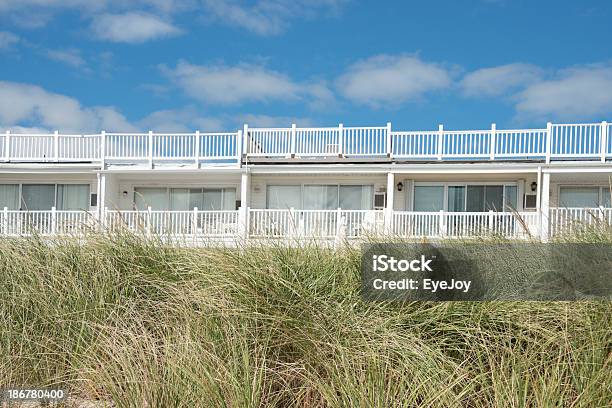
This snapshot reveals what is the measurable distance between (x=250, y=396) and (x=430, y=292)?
2042 millimetres

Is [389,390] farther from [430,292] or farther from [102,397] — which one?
[102,397]

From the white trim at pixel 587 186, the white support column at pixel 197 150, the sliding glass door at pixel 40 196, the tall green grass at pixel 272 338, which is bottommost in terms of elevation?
the tall green grass at pixel 272 338

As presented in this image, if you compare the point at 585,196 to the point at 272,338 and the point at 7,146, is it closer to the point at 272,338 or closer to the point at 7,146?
the point at 272,338

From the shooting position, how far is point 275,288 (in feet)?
16.6

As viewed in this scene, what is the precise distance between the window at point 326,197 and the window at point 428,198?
1.80 metres

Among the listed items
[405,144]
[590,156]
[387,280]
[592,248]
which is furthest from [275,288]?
[590,156]

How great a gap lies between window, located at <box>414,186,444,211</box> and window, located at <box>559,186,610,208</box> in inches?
174

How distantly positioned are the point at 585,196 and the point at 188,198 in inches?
618

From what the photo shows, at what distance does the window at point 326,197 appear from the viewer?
22375 mm

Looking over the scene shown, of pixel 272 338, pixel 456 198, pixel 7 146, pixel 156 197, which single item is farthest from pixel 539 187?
pixel 7 146

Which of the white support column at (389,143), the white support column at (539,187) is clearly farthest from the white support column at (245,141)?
the white support column at (539,187)

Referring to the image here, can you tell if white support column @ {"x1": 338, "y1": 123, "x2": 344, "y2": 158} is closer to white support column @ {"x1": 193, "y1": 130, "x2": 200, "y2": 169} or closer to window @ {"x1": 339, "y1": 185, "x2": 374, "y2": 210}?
window @ {"x1": 339, "y1": 185, "x2": 374, "y2": 210}

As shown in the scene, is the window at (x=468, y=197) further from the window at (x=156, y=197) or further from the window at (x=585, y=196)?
the window at (x=156, y=197)

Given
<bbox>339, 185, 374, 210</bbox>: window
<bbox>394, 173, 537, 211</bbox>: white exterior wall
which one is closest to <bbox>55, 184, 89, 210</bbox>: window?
<bbox>339, 185, 374, 210</bbox>: window
